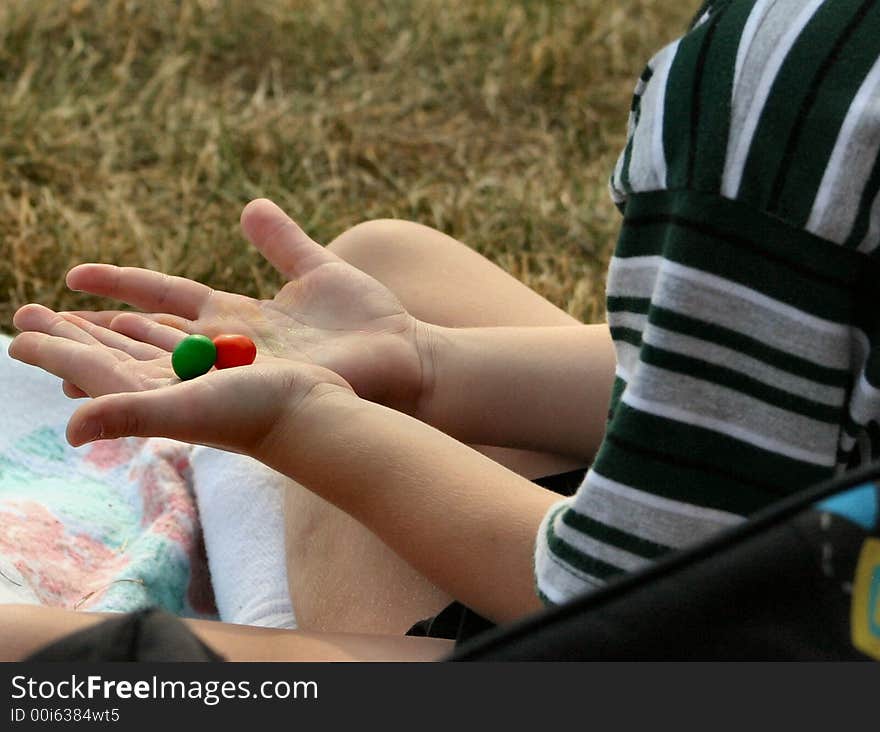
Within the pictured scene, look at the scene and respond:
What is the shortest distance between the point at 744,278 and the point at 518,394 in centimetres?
40

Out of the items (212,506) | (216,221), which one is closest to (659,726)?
(212,506)

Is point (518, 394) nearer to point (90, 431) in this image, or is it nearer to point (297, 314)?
point (297, 314)

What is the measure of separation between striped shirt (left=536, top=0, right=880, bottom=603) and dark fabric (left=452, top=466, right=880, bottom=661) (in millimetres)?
116

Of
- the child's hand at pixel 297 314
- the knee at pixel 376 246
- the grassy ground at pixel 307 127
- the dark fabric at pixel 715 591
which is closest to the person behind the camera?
the dark fabric at pixel 715 591

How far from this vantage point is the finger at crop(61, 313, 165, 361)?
2.94ft

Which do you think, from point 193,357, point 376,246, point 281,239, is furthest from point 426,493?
point 376,246

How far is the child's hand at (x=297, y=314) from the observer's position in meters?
0.94

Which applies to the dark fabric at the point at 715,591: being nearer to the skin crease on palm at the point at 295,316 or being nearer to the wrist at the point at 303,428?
the wrist at the point at 303,428

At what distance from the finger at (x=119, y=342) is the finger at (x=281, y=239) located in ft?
0.42

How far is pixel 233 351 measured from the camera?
0.89 meters

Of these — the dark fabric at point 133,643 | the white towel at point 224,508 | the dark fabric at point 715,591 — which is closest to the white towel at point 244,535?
the white towel at point 224,508

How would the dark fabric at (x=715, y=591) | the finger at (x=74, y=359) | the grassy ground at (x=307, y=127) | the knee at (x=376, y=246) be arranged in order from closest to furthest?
1. the dark fabric at (x=715, y=591)
2. the finger at (x=74, y=359)
3. the knee at (x=376, y=246)
4. the grassy ground at (x=307, y=127)

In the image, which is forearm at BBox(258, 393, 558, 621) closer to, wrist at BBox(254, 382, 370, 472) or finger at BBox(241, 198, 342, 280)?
wrist at BBox(254, 382, 370, 472)

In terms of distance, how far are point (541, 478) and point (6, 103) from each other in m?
1.14
